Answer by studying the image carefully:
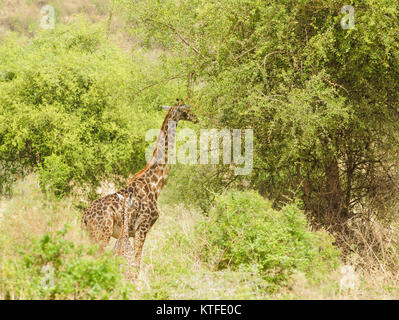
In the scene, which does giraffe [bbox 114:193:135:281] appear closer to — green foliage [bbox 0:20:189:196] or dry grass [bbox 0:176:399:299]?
dry grass [bbox 0:176:399:299]

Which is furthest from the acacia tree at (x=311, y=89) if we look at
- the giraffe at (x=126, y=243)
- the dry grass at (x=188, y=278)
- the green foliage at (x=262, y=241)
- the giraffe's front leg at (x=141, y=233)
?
the giraffe at (x=126, y=243)

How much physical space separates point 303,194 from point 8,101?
30.7ft

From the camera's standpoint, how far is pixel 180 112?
10.7m

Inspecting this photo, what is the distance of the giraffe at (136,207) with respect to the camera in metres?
8.79

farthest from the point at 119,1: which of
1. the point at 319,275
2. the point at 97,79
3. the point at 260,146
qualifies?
the point at 319,275

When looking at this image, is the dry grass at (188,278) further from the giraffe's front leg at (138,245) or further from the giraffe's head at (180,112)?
the giraffe's head at (180,112)

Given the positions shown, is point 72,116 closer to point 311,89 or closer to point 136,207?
point 136,207

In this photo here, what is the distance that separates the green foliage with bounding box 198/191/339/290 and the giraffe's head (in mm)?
2027

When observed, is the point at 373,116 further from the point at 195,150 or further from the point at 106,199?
the point at 106,199

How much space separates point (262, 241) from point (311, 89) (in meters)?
3.49

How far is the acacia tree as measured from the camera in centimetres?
1034

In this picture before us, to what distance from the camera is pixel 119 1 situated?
14.1 metres
